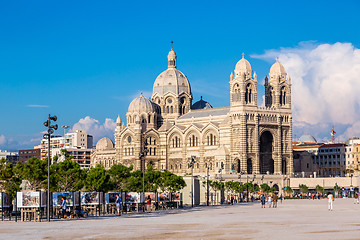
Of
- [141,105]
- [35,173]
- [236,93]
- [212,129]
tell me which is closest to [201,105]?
[141,105]

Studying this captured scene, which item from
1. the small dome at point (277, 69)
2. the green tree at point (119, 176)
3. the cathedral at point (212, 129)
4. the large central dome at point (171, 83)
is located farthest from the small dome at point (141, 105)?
the green tree at point (119, 176)

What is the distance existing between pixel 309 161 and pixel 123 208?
110m

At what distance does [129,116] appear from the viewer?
16200 centimetres

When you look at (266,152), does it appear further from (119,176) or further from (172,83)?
(119,176)

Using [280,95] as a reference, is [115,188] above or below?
below

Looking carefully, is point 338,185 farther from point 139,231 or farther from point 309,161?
point 139,231

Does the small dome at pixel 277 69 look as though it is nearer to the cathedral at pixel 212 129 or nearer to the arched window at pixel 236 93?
the cathedral at pixel 212 129

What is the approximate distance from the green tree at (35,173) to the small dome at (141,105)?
311ft

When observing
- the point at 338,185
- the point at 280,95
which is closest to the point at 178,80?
the point at 280,95

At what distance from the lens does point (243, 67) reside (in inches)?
5664

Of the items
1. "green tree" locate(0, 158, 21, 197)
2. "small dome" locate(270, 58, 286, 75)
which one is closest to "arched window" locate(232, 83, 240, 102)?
"small dome" locate(270, 58, 286, 75)

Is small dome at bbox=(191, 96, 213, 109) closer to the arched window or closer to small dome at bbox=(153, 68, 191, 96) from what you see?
small dome at bbox=(153, 68, 191, 96)

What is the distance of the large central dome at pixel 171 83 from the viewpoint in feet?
539

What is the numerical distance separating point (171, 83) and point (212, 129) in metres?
22.1
